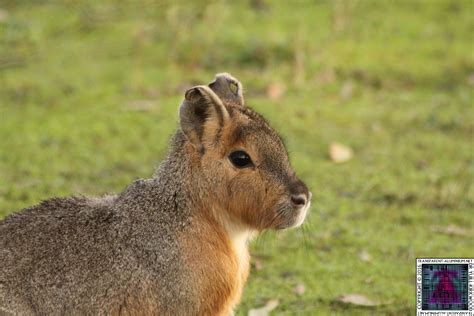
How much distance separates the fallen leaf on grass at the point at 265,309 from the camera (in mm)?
5469

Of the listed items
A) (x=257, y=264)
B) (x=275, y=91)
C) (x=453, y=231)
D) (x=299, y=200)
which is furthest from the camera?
(x=275, y=91)

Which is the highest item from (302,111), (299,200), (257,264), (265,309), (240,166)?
(302,111)

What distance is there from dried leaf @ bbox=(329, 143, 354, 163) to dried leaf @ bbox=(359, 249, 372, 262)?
1662 millimetres

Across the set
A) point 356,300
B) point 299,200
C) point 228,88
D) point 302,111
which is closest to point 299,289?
point 356,300

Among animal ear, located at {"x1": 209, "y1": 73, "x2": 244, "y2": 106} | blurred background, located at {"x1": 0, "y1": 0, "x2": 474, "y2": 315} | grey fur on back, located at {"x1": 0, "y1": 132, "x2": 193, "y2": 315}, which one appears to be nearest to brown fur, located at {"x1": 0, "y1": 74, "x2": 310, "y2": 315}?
grey fur on back, located at {"x1": 0, "y1": 132, "x2": 193, "y2": 315}

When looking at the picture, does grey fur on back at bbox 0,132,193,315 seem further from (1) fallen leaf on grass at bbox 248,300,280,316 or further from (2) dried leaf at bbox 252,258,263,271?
(2) dried leaf at bbox 252,258,263,271

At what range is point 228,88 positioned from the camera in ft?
16.4

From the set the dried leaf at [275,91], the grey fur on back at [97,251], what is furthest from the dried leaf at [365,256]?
Answer: the dried leaf at [275,91]

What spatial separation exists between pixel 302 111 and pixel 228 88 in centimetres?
393

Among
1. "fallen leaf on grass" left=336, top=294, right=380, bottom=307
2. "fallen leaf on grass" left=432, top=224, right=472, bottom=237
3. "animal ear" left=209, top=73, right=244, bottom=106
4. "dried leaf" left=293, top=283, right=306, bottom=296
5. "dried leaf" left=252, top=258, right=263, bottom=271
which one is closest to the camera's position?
"animal ear" left=209, top=73, right=244, bottom=106

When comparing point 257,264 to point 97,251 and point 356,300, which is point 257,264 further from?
point 97,251

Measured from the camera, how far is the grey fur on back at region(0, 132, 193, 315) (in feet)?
14.3

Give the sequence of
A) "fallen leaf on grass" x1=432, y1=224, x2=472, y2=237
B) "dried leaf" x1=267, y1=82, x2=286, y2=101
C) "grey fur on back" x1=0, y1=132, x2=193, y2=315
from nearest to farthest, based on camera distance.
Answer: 1. "grey fur on back" x1=0, y1=132, x2=193, y2=315
2. "fallen leaf on grass" x1=432, y1=224, x2=472, y2=237
3. "dried leaf" x1=267, y1=82, x2=286, y2=101

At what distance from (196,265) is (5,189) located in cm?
283
